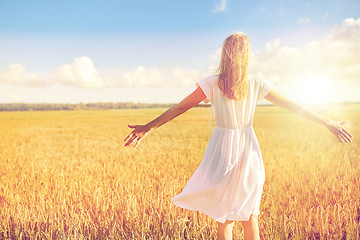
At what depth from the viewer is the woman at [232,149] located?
230 cm

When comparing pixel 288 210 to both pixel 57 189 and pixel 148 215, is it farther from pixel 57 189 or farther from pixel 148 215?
pixel 57 189

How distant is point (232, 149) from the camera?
7.81 feet

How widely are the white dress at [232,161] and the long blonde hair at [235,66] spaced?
0.26 feet

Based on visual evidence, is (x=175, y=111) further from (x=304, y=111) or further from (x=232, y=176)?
(x=304, y=111)

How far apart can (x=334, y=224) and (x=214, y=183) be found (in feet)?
5.81

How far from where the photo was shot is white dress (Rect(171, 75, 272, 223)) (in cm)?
236

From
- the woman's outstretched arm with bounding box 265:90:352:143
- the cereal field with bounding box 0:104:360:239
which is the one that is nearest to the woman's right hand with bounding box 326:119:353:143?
the woman's outstretched arm with bounding box 265:90:352:143

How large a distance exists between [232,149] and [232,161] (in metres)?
0.10

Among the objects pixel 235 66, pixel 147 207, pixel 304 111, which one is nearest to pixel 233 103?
pixel 235 66

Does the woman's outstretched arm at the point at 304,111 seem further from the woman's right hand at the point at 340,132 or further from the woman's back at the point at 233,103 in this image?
the woman's back at the point at 233,103

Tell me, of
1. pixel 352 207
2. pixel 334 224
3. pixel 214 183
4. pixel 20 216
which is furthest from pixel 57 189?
pixel 352 207

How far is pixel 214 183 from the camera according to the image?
2.39 m

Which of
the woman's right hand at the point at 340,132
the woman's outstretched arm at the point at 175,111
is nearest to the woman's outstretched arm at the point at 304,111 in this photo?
the woman's right hand at the point at 340,132

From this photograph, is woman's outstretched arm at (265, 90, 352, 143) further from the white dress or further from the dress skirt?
the dress skirt
